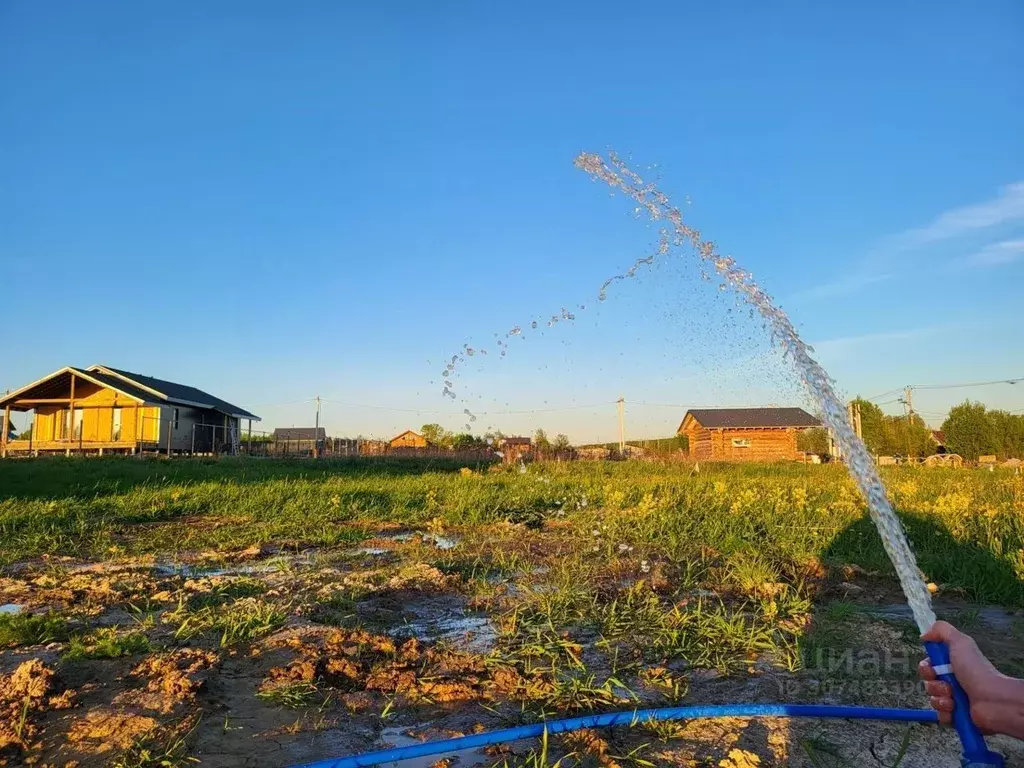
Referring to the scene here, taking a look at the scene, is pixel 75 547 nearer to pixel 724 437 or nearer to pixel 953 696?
pixel 953 696

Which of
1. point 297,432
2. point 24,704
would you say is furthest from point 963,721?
point 297,432

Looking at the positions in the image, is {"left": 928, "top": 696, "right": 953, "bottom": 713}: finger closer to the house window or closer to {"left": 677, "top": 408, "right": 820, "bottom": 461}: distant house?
the house window

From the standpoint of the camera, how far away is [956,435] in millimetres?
36969

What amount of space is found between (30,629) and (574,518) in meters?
5.49

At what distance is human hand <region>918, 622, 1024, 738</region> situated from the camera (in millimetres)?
1237

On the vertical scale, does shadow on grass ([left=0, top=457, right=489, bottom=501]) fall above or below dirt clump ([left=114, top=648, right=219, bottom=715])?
above

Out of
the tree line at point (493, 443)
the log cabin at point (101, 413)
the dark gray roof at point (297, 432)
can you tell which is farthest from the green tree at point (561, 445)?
the dark gray roof at point (297, 432)

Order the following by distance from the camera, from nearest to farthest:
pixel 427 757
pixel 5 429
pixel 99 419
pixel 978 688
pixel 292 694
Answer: pixel 978 688
pixel 427 757
pixel 292 694
pixel 5 429
pixel 99 419

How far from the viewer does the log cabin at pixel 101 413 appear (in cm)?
2661

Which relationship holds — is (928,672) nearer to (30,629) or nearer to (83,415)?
(30,629)

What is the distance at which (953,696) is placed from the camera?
1.33 metres

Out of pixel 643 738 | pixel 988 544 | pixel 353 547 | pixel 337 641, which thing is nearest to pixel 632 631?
pixel 643 738

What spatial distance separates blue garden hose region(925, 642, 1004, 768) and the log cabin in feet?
92.2

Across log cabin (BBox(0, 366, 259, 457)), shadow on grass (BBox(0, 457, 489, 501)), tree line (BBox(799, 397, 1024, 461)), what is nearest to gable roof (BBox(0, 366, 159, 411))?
log cabin (BBox(0, 366, 259, 457))
